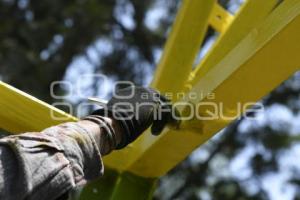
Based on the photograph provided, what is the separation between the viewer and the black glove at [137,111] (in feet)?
4.92

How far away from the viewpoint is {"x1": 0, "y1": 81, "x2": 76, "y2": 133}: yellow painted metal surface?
1.63 m

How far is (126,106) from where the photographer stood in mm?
1530

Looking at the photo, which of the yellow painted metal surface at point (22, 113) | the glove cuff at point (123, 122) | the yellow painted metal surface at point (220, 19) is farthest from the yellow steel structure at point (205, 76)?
the yellow painted metal surface at point (220, 19)

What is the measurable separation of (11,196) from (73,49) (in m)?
4.24

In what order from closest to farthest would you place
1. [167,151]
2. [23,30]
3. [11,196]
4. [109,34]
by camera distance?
[11,196] → [167,151] → [23,30] → [109,34]

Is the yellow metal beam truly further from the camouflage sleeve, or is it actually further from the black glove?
the camouflage sleeve

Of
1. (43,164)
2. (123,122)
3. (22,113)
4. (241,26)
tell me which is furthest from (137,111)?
(241,26)

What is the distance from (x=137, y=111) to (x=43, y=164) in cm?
45

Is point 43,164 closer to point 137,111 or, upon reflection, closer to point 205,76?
point 137,111

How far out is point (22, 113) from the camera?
168 cm

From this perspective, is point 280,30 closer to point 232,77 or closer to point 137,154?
point 232,77

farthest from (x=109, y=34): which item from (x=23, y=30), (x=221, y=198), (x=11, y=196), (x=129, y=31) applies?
(x=11, y=196)

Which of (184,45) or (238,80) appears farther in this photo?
(184,45)

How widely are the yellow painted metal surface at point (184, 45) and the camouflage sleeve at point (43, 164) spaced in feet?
2.62
